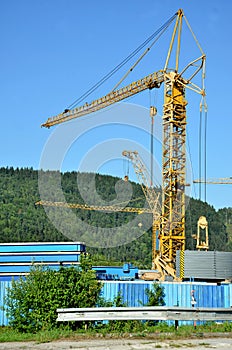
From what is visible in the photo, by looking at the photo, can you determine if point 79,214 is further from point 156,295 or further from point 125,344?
point 125,344

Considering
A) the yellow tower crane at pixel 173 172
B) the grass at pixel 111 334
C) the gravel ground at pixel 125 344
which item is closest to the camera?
the gravel ground at pixel 125 344

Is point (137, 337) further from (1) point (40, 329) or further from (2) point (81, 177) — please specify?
(2) point (81, 177)

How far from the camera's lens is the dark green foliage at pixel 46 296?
1722 centimetres

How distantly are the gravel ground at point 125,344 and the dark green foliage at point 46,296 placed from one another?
2.70 metres

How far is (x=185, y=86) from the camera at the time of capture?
5116 centimetres

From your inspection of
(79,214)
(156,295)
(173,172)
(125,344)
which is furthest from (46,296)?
(79,214)

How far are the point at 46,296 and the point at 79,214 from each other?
489 ft

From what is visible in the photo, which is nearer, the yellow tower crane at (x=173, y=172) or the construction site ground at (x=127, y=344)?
the construction site ground at (x=127, y=344)

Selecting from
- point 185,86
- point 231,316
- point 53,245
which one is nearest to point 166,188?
point 185,86

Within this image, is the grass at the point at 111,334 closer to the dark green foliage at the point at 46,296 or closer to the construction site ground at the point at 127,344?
the construction site ground at the point at 127,344

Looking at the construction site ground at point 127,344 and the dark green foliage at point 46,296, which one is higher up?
the dark green foliage at point 46,296

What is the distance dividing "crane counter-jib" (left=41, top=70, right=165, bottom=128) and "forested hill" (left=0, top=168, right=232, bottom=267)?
56.2m

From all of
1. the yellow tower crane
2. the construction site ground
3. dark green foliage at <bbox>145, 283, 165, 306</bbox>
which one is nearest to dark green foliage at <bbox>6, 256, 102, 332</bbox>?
the construction site ground

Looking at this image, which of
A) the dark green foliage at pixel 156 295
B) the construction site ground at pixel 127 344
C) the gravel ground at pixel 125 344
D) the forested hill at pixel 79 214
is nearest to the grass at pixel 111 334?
the construction site ground at pixel 127 344
